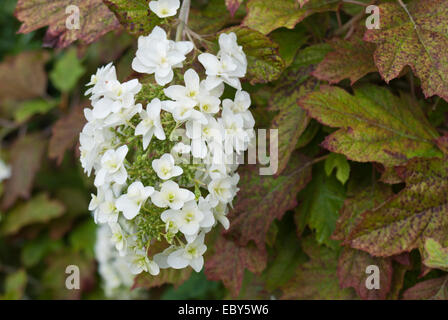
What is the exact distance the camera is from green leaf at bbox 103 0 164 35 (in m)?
1.01

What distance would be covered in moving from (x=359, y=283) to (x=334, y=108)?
0.40m

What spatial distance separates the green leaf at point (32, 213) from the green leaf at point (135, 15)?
1.22 metres

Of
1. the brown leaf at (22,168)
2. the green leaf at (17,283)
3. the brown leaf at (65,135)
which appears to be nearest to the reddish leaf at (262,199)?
the brown leaf at (65,135)

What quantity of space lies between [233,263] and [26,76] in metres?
1.45

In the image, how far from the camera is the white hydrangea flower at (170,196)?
85 centimetres

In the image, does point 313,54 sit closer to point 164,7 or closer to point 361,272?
point 164,7

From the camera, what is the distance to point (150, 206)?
2.90 feet

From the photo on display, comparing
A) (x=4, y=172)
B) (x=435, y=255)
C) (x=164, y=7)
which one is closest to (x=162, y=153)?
(x=164, y=7)

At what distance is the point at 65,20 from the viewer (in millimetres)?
1168

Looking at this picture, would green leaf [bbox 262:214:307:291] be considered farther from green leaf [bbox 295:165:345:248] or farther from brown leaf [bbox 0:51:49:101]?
brown leaf [bbox 0:51:49:101]

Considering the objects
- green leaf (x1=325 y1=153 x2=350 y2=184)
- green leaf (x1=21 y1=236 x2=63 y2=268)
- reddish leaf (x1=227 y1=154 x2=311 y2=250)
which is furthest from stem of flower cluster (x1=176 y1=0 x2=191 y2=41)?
green leaf (x1=21 y1=236 x2=63 y2=268)

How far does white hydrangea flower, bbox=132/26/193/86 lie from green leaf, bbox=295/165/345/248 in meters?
0.52

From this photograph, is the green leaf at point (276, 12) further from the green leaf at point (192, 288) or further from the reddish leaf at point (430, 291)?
the green leaf at point (192, 288)
